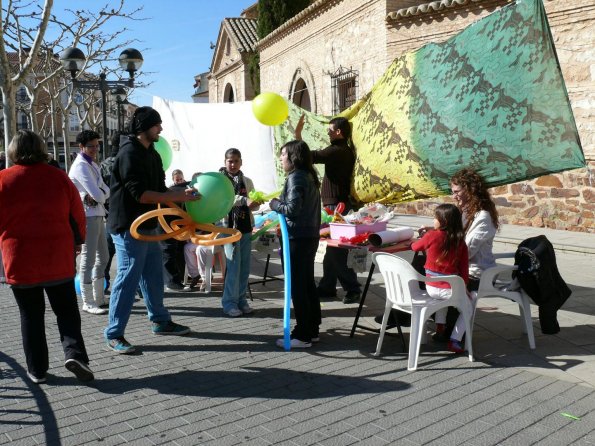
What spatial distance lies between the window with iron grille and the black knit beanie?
13212 millimetres

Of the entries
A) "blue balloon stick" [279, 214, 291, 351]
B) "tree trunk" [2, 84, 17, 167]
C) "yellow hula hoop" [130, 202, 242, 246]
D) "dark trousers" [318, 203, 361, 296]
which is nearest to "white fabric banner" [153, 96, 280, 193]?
"tree trunk" [2, 84, 17, 167]

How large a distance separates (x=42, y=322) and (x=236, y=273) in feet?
7.23

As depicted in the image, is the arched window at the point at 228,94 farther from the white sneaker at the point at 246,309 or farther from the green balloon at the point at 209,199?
the green balloon at the point at 209,199

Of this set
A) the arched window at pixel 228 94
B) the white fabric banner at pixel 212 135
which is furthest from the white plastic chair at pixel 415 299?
the arched window at pixel 228 94

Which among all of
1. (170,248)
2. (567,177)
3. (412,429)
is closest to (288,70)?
(567,177)

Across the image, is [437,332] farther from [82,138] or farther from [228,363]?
[82,138]

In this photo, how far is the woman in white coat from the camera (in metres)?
6.12

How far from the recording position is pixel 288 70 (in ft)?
74.2

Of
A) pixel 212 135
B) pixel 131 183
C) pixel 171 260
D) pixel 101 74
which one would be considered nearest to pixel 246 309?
pixel 171 260

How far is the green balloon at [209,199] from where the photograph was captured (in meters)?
4.78

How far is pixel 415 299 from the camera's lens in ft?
15.2

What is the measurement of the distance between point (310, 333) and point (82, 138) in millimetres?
3143

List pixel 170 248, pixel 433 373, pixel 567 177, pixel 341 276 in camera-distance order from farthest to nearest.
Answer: pixel 567 177, pixel 170 248, pixel 341 276, pixel 433 373

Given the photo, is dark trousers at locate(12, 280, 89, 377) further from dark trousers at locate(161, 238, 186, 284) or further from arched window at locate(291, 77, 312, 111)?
arched window at locate(291, 77, 312, 111)
